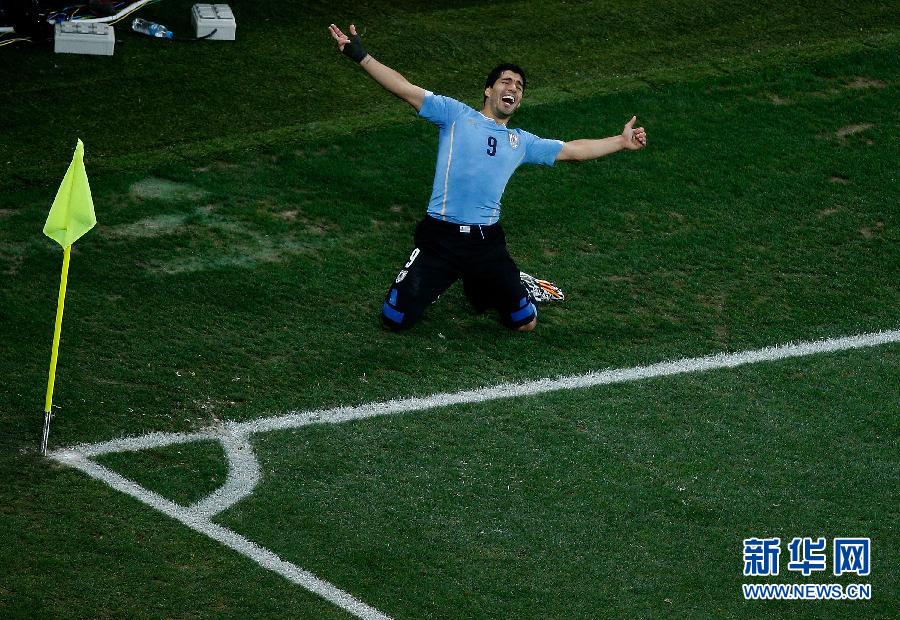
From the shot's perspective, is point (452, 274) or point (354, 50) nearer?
point (354, 50)

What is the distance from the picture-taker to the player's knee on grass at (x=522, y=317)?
9.02 meters

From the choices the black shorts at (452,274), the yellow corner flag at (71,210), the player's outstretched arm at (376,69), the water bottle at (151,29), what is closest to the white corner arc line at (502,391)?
the black shorts at (452,274)

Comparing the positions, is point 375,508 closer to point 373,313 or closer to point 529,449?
point 529,449

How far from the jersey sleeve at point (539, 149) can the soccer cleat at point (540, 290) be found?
0.82 meters

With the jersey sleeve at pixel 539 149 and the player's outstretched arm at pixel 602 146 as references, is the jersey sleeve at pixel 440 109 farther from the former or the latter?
the player's outstretched arm at pixel 602 146

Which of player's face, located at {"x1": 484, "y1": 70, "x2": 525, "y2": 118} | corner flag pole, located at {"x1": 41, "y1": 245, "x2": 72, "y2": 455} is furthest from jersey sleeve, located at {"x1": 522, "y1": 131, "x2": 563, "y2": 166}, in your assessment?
corner flag pole, located at {"x1": 41, "y1": 245, "x2": 72, "y2": 455}

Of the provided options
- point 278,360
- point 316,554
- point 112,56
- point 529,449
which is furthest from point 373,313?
point 112,56

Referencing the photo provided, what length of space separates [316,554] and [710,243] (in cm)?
467

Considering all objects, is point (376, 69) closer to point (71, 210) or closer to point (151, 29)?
point (71, 210)

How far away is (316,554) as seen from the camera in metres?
7.06

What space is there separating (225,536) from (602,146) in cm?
379

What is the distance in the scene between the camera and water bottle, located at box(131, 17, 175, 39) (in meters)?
13.0

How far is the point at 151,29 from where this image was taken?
1297 cm

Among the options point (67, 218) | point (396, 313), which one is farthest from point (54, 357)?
point (396, 313)
